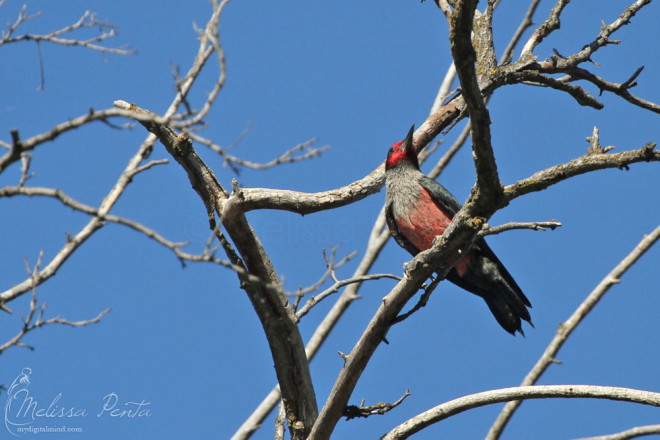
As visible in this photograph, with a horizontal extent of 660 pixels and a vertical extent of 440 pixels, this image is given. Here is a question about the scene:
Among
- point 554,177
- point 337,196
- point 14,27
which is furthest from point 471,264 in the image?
point 14,27

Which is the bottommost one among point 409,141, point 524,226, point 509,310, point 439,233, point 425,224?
point 524,226

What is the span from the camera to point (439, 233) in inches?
255

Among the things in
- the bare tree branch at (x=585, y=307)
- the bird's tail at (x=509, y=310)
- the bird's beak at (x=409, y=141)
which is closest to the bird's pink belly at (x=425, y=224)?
the bird's tail at (x=509, y=310)

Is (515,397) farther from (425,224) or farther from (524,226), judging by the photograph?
(425,224)

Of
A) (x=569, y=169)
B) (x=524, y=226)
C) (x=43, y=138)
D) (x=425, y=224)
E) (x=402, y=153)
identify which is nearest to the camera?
(x=43, y=138)

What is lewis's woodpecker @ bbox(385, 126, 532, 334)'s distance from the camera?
20.8 ft

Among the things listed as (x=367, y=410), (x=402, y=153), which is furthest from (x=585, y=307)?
(x=367, y=410)

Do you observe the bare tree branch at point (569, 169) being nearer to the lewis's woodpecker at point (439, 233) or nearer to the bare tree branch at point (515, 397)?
the bare tree branch at point (515, 397)

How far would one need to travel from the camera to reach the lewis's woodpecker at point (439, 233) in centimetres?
634

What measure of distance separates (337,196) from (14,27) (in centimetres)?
270

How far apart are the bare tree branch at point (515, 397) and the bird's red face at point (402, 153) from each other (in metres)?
3.09

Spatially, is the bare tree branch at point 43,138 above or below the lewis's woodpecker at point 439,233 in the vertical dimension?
below

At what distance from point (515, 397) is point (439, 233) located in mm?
2231

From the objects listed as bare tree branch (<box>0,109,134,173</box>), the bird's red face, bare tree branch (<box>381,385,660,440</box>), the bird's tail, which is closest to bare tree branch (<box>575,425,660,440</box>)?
bare tree branch (<box>381,385,660,440</box>)
